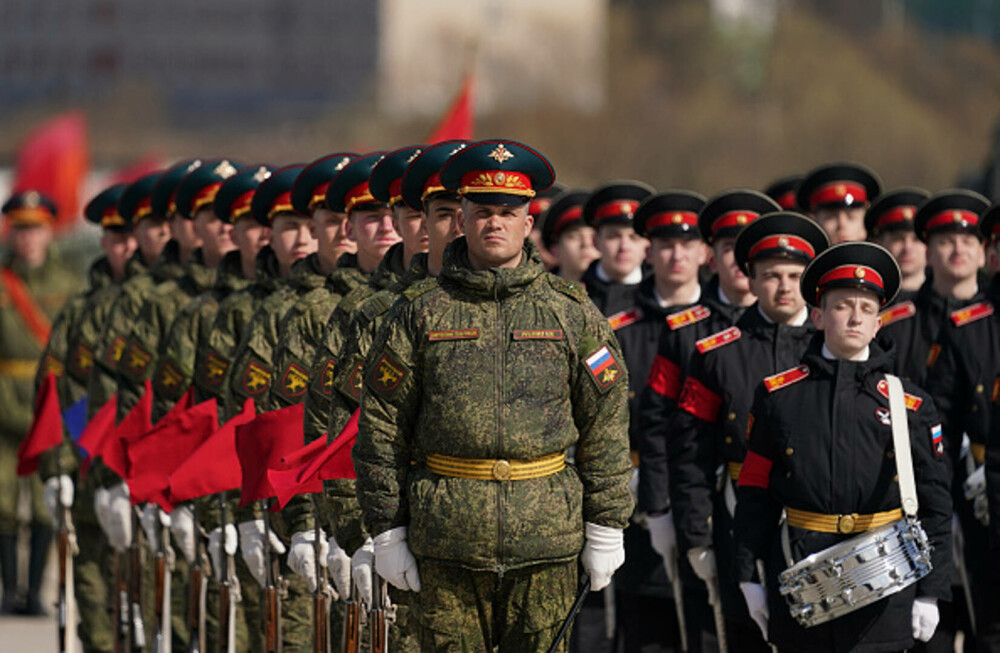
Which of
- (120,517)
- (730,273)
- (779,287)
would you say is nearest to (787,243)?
(779,287)

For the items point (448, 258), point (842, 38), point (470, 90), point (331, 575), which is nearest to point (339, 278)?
point (331, 575)

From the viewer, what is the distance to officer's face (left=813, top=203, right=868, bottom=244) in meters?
10.3

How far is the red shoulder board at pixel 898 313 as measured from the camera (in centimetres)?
941

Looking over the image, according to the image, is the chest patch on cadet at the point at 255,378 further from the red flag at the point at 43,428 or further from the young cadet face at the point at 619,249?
the red flag at the point at 43,428

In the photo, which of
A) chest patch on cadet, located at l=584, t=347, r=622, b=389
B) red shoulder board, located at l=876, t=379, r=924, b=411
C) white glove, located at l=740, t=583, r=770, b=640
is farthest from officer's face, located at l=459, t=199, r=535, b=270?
white glove, located at l=740, t=583, r=770, b=640

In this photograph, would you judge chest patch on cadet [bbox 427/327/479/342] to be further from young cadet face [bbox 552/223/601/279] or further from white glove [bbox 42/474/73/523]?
white glove [bbox 42/474/73/523]

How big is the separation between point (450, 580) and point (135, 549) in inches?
141

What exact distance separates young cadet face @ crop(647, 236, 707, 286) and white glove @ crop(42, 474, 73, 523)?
128 inches

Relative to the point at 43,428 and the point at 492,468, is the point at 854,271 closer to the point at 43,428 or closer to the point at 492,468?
the point at 492,468

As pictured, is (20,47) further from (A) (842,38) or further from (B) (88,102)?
(A) (842,38)

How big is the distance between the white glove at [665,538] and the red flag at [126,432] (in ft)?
7.45

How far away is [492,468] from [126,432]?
357 cm

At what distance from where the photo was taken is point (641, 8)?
66.1m

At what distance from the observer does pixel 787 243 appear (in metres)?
8.32
